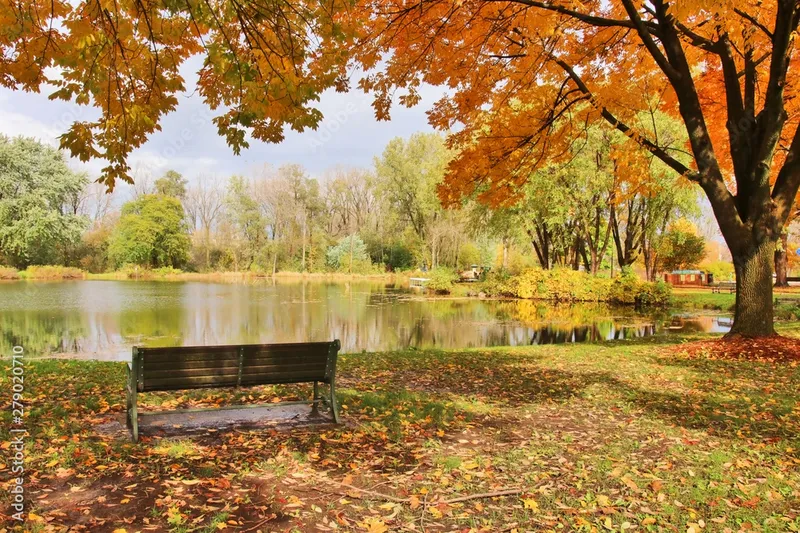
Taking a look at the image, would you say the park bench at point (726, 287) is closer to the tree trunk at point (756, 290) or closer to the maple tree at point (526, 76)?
the maple tree at point (526, 76)

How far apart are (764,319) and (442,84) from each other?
6939 mm

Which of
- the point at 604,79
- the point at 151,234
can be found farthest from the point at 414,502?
the point at 151,234

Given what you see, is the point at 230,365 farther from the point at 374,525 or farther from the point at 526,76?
the point at 526,76

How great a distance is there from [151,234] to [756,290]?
176 feet

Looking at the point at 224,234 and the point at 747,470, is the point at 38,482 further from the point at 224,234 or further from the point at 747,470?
the point at 224,234

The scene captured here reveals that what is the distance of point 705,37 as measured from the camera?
9133 mm

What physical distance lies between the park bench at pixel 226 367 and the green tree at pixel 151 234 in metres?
53.1

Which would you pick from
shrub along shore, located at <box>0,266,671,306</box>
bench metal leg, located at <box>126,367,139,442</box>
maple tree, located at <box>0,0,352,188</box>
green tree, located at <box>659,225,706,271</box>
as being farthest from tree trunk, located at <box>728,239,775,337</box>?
green tree, located at <box>659,225,706,271</box>

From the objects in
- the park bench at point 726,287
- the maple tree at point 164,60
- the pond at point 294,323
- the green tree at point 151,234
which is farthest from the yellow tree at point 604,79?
the green tree at point 151,234

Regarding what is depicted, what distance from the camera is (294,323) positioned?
18062 millimetres

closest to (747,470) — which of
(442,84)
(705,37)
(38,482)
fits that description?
(38,482)

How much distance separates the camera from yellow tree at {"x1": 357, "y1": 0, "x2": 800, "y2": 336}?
798cm

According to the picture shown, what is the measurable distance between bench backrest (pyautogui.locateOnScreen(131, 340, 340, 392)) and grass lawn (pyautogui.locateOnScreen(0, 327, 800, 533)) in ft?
1.49

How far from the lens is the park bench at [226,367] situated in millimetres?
4129
